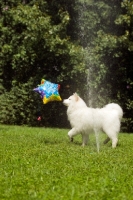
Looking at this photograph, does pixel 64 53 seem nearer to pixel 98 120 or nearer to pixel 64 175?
pixel 98 120

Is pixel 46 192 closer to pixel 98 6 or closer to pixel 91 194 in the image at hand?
pixel 91 194

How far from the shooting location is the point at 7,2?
19.7 meters

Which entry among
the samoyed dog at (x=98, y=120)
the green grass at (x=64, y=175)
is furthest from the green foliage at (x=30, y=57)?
the green grass at (x=64, y=175)

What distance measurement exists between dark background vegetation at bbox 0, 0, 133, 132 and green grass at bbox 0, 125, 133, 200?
9.24 metres

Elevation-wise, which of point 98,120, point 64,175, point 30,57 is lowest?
point 64,175

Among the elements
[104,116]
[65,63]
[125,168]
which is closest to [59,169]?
[125,168]

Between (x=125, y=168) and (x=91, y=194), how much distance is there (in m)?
2.04

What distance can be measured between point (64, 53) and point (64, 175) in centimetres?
1216

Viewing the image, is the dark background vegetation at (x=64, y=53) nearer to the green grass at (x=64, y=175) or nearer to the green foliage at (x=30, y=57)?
the green foliage at (x=30, y=57)

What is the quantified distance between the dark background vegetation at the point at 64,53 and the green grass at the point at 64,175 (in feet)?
30.3

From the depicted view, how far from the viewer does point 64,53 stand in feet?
59.5

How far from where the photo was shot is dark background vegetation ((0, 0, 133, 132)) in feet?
59.0

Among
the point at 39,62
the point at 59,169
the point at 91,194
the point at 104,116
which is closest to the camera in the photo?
the point at 91,194

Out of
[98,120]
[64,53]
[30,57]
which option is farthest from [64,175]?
[30,57]
